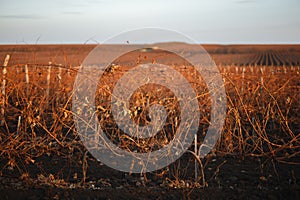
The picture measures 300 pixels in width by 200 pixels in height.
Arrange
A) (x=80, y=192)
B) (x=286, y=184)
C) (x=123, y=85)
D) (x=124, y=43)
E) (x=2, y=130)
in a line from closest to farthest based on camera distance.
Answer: (x=80, y=192) < (x=286, y=184) < (x=124, y=43) < (x=123, y=85) < (x=2, y=130)

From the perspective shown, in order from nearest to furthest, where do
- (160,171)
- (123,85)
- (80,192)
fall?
(80,192) → (160,171) → (123,85)

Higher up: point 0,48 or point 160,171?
point 0,48

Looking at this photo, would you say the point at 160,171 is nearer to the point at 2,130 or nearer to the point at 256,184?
the point at 256,184

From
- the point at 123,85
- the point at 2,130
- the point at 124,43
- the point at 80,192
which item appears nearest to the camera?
the point at 80,192

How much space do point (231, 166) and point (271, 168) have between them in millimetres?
402

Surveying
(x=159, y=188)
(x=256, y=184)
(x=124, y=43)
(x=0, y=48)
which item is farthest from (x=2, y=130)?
(x=256, y=184)

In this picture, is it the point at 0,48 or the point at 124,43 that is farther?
the point at 0,48

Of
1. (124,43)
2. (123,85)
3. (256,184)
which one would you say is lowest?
(256,184)

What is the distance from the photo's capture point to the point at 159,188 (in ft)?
9.85

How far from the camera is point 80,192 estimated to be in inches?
114

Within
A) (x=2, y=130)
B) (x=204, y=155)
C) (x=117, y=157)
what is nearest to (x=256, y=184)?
(x=204, y=155)

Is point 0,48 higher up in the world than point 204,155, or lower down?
higher up

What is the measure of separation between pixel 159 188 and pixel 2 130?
290 centimetres

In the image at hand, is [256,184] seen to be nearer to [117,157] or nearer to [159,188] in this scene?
[159,188]
